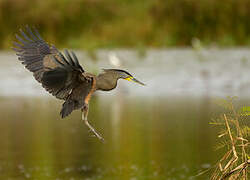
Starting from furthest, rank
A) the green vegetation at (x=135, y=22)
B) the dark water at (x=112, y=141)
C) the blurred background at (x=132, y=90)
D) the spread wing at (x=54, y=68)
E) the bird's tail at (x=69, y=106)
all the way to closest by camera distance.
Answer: the green vegetation at (x=135, y=22), the blurred background at (x=132, y=90), the dark water at (x=112, y=141), the bird's tail at (x=69, y=106), the spread wing at (x=54, y=68)

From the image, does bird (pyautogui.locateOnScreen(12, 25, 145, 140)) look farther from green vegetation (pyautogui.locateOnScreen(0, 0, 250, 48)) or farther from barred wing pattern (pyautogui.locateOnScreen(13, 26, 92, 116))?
green vegetation (pyautogui.locateOnScreen(0, 0, 250, 48))

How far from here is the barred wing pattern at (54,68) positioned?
19.4 feet

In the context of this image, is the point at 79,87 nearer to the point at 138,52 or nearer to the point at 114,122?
the point at 114,122

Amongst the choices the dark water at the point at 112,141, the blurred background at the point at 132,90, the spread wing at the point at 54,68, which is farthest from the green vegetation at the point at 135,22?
the spread wing at the point at 54,68

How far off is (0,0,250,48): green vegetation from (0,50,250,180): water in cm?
101

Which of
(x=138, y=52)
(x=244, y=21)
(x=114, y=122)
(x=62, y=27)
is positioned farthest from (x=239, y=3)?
(x=114, y=122)

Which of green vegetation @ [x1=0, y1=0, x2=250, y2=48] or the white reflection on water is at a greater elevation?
green vegetation @ [x1=0, y1=0, x2=250, y2=48]

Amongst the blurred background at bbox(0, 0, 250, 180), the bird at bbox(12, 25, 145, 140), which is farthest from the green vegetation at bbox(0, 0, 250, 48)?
the bird at bbox(12, 25, 145, 140)

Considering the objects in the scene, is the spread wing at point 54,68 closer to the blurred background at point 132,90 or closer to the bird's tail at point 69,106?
the bird's tail at point 69,106

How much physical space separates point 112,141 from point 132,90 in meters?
6.43

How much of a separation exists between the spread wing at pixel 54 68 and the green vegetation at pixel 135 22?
13591 millimetres

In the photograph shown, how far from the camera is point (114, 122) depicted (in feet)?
44.7

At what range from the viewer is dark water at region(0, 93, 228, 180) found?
9.73 meters

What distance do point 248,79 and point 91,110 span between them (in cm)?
440
